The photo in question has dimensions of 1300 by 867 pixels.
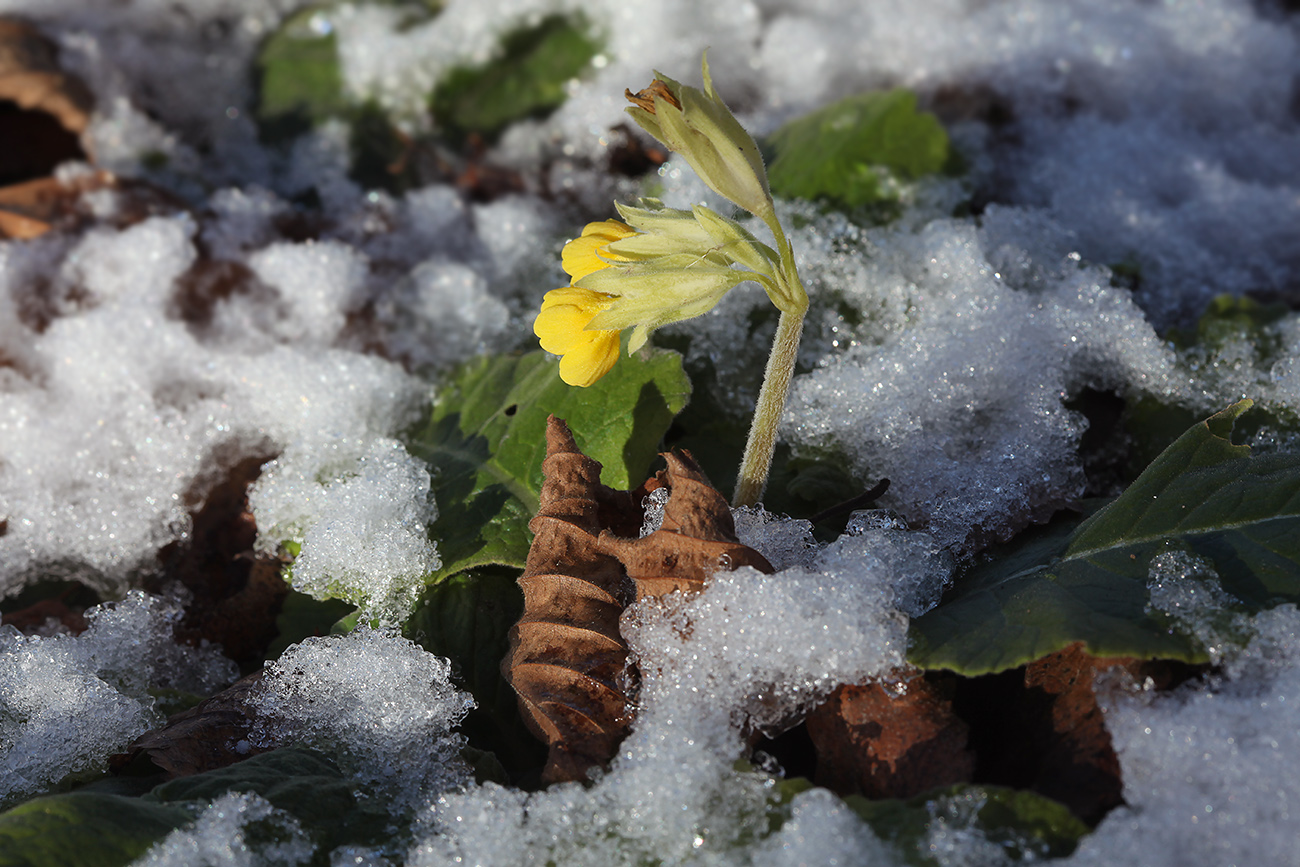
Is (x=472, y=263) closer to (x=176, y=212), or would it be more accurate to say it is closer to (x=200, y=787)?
(x=176, y=212)

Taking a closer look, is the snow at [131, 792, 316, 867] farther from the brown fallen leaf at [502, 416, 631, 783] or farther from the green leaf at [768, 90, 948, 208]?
the green leaf at [768, 90, 948, 208]

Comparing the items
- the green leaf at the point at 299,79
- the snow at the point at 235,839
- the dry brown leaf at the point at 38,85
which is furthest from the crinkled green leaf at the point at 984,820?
the dry brown leaf at the point at 38,85

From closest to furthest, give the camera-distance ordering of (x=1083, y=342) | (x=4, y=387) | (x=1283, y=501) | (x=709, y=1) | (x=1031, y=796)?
(x=1031, y=796)
(x=1283, y=501)
(x=1083, y=342)
(x=4, y=387)
(x=709, y=1)

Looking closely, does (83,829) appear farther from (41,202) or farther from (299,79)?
(299,79)

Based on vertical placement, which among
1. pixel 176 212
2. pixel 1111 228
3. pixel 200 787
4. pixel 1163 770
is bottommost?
pixel 1111 228

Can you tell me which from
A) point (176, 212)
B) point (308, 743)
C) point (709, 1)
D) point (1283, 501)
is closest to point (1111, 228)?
point (1283, 501)

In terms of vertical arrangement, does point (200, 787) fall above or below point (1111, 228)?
above
